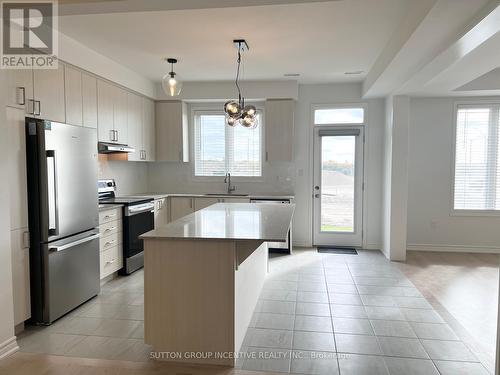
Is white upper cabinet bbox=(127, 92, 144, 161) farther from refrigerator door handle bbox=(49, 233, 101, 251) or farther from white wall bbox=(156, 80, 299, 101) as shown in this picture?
refrigerator door handle bbox=(49, 233, 101, 251)

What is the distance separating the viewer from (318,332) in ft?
9.56

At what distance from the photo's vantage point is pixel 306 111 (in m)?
5.84

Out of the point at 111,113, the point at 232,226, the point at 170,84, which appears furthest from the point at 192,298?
the point at 111,113

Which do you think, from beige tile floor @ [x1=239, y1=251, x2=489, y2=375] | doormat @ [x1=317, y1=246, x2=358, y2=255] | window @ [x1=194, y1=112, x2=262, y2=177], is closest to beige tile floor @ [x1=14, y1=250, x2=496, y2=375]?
beige tile floor @ [x1=239, y1=251, x2=489, y2=375]

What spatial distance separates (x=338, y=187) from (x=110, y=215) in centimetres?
358

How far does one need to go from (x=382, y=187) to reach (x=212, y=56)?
3327 mm

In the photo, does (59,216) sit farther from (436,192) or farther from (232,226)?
(436,192)

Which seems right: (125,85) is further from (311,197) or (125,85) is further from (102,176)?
(311,197)

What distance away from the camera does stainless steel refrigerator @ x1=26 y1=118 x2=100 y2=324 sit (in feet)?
9.74

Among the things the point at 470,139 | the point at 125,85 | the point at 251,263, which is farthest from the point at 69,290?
the point at 470,139

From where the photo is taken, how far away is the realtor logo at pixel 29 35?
257cm

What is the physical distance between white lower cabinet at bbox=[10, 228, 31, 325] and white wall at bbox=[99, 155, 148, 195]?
6.44 ft

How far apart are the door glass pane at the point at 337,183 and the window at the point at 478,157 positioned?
63.1 inches

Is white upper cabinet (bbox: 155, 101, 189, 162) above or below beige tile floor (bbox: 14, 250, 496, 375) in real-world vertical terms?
above
